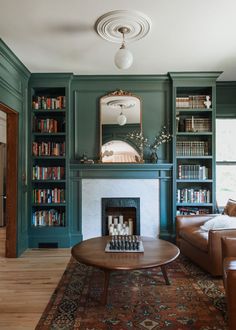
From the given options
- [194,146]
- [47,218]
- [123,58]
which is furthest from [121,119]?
[47,218]

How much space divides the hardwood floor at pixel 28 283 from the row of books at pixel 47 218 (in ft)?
1.41

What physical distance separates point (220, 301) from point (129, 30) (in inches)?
114

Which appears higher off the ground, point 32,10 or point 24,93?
point 32,10

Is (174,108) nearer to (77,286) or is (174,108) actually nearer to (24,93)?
(24,93)

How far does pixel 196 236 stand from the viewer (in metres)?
3.38

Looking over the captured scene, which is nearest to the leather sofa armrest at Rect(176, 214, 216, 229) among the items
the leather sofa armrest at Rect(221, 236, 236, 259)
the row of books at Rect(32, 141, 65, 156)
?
the leather sofa armrest at Rect(221, 236, 236, 259)

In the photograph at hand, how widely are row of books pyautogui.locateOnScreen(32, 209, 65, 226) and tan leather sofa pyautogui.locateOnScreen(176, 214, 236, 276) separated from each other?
191 cm

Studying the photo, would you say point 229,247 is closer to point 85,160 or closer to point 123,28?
point 123,28

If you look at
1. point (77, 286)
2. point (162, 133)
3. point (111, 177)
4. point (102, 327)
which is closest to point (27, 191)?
point (111, 177)

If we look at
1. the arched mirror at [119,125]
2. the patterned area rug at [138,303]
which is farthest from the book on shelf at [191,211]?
the patterned area rug at [138,303]

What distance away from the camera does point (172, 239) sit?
4387 millimetres

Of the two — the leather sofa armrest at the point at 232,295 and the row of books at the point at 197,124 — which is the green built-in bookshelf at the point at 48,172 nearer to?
the row of books at the point at 197,124

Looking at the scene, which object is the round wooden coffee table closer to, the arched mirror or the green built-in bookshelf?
the green built-in bookshelf

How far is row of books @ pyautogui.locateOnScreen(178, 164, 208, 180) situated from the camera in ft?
14.5
